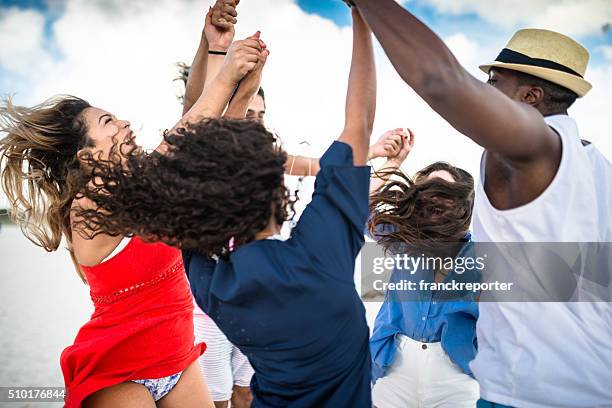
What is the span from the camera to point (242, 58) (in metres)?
2.09

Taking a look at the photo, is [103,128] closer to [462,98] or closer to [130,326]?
[130,326]

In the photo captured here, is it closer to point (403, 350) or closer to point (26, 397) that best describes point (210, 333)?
point (403, 350)

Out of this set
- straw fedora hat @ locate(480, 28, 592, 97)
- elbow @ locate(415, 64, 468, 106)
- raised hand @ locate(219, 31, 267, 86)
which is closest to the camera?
elbow @ locate(415, 64, 468, 106)

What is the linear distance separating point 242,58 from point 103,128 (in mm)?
710

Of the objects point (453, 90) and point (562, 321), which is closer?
point (453, 90)

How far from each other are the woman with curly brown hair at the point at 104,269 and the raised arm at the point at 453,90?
0.77 metres

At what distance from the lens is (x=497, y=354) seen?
5.92 ft

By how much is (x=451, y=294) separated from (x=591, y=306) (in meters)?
1.13

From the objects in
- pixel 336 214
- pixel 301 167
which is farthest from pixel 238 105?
pixel 336 214

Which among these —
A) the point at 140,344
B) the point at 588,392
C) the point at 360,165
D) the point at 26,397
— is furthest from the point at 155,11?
the point at 588,392

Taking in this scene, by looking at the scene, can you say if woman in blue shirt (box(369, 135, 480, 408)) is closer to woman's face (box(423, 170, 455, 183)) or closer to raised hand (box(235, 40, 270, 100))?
woman's face (box(423, 170, 455, 183))

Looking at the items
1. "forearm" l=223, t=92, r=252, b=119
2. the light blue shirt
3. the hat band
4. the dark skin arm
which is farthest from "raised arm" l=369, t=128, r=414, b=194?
the dark skin arm

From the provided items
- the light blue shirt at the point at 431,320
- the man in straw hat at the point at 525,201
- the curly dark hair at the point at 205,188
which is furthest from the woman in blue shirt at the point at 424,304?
the curly dark hair at the point at 205,188

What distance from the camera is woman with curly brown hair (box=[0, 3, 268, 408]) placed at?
7.52 feet
